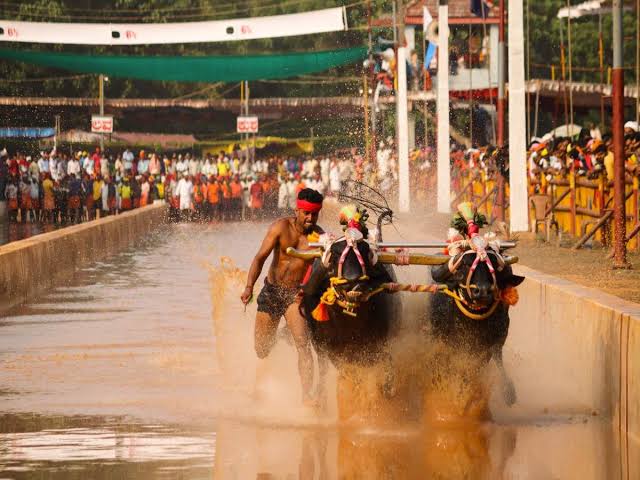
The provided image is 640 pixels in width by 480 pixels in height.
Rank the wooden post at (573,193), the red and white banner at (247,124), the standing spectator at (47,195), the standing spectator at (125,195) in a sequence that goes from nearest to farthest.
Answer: the wooden post at (573,193)
the standing spectator at (47,195)
the standing spectator at (125,195)
the red and white banner at (247,124)

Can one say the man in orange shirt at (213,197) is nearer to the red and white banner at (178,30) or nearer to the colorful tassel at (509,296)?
the red and white banner at (178,30)

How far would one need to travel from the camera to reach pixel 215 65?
52875mm

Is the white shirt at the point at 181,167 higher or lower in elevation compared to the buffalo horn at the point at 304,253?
lower

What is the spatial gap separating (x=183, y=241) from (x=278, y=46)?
36.5 m

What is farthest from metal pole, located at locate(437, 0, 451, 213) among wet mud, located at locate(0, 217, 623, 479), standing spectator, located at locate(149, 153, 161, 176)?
standing spectator, located at locate(149, 153, 161, 176)

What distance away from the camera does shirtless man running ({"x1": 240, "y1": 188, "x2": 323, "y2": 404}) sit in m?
11.3

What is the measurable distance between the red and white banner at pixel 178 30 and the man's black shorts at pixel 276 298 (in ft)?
137

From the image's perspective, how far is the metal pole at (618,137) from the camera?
56.3 ft

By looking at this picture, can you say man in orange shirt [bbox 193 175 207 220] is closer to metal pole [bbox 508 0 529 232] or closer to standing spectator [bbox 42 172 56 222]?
standing spectator [bbox 42 172 56 222]

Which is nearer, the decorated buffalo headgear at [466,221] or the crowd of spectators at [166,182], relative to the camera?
the decorated buffalo headgear at [466,221]

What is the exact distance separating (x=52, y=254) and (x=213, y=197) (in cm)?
3527

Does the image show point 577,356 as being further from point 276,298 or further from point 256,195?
point 256,195

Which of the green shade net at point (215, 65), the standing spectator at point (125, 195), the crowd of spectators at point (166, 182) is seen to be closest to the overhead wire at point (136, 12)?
the crowd of spectators at point (166, 182)

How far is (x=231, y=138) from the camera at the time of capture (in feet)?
226
